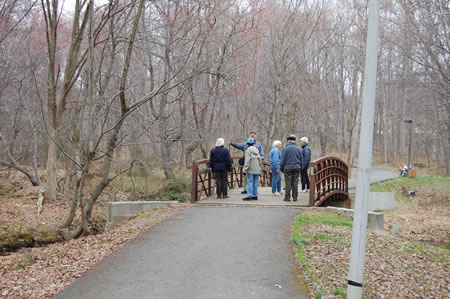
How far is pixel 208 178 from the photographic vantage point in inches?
559

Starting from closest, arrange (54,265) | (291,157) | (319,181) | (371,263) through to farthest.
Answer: (54,265) → (371,263) → (291,157) → (319,181)

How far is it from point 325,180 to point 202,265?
8.07 metres

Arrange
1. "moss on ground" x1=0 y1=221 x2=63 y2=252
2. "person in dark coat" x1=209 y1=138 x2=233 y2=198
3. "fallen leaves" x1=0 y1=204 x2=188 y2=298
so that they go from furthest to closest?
"person in dark coat" x1=209 y1=138 x2=233 y2=198 < "moss on ground" x1=0 y1=221 x2=63 y2=252 < "fallen leaves" x1=0 y1=204 x2=188 y2=298

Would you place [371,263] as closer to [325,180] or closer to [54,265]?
[54,265]

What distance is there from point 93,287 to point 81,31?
885 centimetres

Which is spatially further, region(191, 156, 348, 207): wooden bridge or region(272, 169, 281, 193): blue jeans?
region(272, 169, 281, 193): blue jeans

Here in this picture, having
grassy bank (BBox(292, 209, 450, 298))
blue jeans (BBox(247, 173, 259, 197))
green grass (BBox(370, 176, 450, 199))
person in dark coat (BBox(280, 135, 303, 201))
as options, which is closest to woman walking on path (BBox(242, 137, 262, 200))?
blue jeans (BBox(247, 173, 259, 197))

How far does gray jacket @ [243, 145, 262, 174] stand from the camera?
40.3 ft

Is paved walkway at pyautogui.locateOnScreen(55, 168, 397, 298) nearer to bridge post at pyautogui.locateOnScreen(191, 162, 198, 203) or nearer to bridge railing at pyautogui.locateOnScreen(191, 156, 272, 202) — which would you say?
bridge post at pyautogui.locateOnScreen(191, 162, 198, 203)

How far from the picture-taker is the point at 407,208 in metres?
20.7

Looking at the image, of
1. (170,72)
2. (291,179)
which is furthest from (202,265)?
(170,72)

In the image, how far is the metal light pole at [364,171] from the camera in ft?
17.0

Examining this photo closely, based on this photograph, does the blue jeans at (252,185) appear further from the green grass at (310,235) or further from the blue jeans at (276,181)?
the green grass at (310,235)

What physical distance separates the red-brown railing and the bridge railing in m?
3.29
